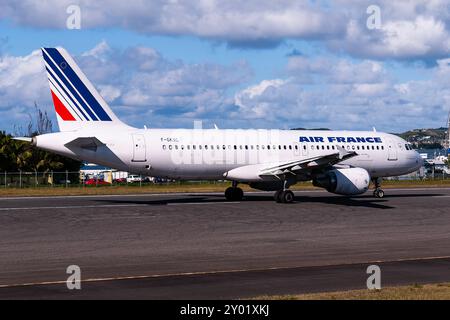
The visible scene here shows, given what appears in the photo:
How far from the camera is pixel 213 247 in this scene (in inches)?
908

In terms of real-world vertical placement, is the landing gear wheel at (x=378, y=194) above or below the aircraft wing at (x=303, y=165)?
below

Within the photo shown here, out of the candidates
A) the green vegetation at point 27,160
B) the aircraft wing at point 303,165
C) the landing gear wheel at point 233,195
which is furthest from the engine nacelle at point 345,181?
the green vegetation at point 27,160

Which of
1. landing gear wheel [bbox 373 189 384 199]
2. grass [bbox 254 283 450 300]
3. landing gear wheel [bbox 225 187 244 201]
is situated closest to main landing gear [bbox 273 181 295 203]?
landing gear wheel [bbox 225 187 244 201]

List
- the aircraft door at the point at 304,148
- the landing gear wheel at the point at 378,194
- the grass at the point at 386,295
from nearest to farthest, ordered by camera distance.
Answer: the grass at the point at 386,295 < the aircraft door at the point at 304,148 < the landing gear wheel at the point at 378,194

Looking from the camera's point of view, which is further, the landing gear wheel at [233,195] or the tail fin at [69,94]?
the landing gear wheel at [233,195]

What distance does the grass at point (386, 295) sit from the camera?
1394 cm

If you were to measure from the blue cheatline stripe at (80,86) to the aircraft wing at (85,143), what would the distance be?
1.74 meters

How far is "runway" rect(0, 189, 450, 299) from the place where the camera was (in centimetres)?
1594

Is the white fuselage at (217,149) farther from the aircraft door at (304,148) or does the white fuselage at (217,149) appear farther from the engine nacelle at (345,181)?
the engine nacelle at (345,181)
